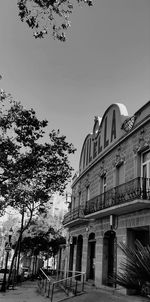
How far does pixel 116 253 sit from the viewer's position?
1282 cm

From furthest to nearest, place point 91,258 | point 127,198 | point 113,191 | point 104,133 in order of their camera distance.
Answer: point 91,258 < point 104,133 < point 113,191 < point 127,198

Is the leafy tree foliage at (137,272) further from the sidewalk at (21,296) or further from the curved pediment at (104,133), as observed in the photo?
the sidewalk at (21,296)

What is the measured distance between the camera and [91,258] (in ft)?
54.9

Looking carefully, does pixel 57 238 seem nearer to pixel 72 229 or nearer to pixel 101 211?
pixel 72 229

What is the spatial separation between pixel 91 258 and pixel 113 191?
5356 mm

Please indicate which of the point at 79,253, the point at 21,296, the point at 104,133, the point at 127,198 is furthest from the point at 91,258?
the point at 104,133

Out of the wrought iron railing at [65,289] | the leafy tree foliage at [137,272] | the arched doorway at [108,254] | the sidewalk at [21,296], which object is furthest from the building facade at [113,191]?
A: the leafy tree foliage at [137,272]

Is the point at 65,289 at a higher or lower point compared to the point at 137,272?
lower

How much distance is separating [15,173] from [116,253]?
18.5ft

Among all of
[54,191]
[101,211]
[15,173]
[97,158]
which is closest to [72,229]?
[54,191]

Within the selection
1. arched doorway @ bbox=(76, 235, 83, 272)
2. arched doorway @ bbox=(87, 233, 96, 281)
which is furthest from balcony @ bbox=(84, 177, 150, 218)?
arched doorway @ bbox=(76, 235, 83, 272)

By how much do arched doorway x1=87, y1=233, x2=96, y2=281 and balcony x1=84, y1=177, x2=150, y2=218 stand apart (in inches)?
104

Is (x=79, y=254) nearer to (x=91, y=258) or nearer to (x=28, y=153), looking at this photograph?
(x=91, y=258)

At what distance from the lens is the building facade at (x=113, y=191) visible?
11.5m
